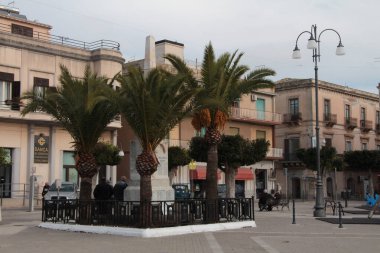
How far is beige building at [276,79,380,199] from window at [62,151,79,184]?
2501 centimetres

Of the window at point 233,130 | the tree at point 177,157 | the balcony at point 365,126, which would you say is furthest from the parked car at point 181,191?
the balcony at point 365,126

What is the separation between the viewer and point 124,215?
15852mm

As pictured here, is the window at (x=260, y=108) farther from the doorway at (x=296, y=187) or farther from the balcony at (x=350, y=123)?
the balcony at (x=350, y=123)

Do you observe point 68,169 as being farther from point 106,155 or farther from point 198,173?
point 198,173

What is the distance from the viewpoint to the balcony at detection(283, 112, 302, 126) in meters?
56.0

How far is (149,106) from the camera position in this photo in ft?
52.0

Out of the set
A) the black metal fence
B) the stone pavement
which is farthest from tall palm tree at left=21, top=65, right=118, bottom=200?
the stone pavement

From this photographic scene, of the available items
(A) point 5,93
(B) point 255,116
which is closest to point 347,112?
(B) point 255,116

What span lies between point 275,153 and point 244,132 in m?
4.36

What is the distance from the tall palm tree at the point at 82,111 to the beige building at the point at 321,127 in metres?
38.0

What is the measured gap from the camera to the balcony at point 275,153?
51.5 meters

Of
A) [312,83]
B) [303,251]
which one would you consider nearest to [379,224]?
[303,251]

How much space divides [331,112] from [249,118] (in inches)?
475

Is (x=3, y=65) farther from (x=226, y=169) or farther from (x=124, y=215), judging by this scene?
(x=124, y=215)
